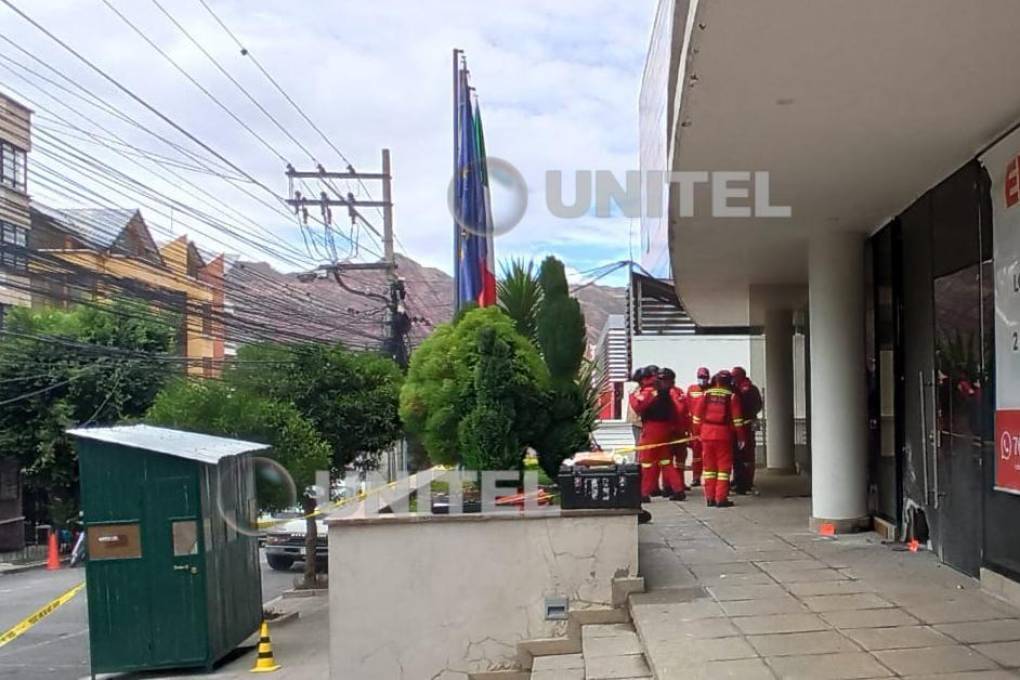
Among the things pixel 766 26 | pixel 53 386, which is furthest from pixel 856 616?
pixel 53 386

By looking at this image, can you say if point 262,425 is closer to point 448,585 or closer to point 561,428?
point 561,428

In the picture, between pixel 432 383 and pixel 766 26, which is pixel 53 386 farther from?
pixel 766 26

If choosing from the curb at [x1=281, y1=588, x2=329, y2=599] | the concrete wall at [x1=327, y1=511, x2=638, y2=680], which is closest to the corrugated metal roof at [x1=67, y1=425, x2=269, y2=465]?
the concrete wall at [x1=327, y1=511, x2=638, y2=680]

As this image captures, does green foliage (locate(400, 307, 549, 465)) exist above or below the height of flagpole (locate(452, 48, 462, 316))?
below

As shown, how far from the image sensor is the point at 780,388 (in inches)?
530

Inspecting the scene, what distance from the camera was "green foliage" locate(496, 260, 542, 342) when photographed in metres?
7.78

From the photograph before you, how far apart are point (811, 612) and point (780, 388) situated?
880 cm

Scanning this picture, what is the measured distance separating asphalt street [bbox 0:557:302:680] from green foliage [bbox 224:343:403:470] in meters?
3.65

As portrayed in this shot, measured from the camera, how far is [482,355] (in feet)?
22.0

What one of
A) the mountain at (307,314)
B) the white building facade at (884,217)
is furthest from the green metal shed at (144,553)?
the white building facade at (884,217)

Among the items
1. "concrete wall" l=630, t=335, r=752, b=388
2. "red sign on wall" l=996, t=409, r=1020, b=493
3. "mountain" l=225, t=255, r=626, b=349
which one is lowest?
Result: "red sign on wall" l=996, t=409, r=1020, b=493

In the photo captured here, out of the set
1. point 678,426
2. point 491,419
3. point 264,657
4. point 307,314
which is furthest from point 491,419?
point 307,314

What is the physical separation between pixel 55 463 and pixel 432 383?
19751mm

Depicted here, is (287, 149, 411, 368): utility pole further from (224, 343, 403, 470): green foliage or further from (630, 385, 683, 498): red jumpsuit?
(630, 385, 683, 498): red jumpsuit
